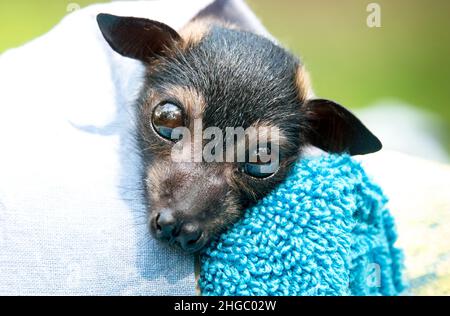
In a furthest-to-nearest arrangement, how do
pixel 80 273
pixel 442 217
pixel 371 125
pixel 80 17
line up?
pixel 371 125 < pixel 80 17 < pixel 442 217 < pixel 80 273

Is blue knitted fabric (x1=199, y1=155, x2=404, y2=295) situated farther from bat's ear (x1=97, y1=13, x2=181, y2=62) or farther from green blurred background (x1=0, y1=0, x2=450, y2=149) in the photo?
green blurred background (x1=0, y1=0, x2=450, y2=149)

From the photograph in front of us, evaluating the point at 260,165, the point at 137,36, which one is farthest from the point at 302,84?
the point at 137,36

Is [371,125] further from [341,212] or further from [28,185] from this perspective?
[28,185]

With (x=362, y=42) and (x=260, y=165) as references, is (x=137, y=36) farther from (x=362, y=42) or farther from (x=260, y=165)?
(x=362, y=42)

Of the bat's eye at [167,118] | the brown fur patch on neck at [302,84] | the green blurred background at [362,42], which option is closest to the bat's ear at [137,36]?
the bat's eye at [167,118]

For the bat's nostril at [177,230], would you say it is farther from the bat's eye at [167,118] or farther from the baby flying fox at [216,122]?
the bat's eye at [167,118]

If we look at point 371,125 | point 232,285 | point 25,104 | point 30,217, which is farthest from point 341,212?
point 371,125
